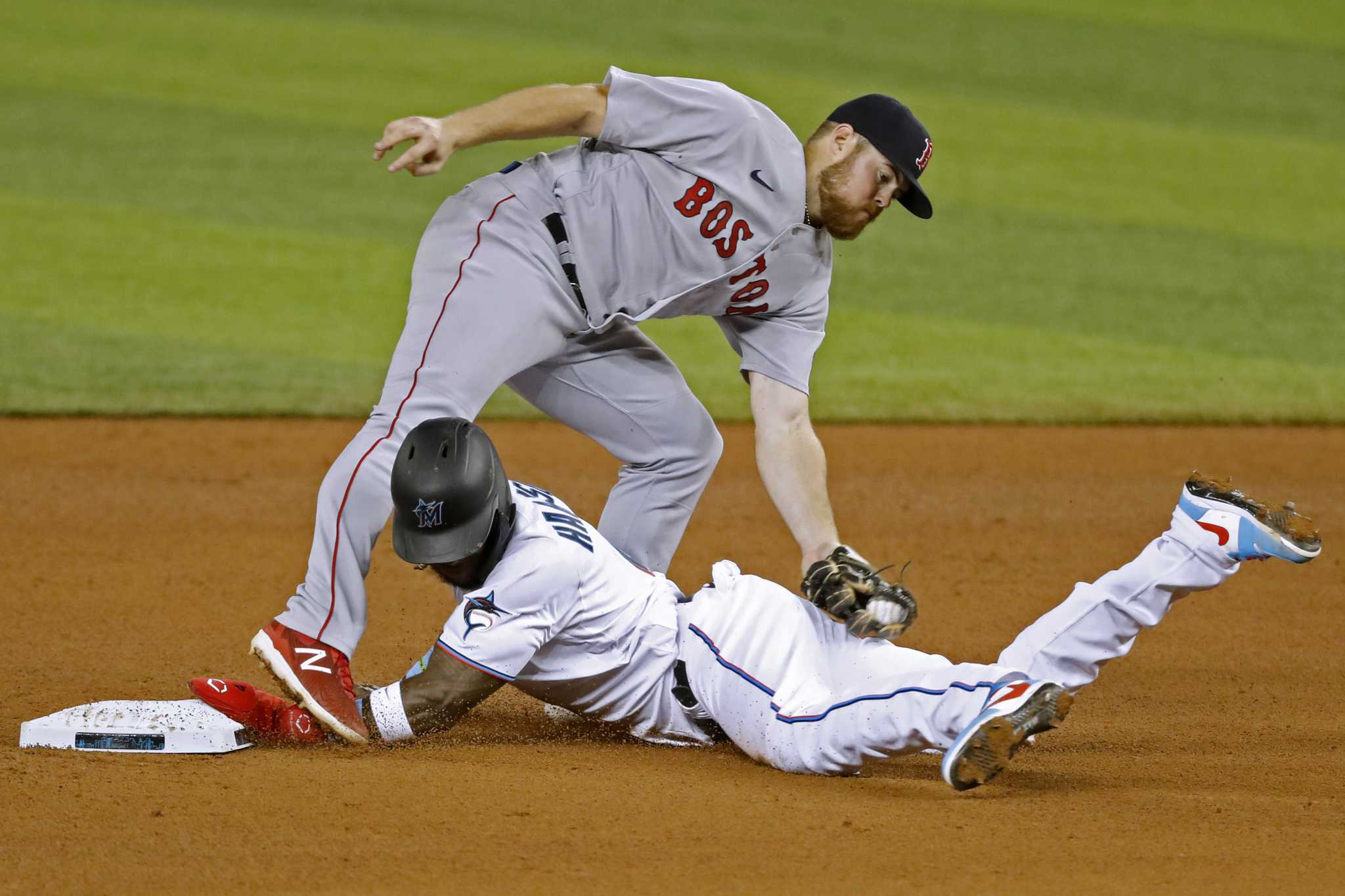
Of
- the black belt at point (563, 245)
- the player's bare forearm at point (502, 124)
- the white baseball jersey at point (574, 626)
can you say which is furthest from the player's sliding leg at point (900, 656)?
the player's bare forearm at point (502, 124)

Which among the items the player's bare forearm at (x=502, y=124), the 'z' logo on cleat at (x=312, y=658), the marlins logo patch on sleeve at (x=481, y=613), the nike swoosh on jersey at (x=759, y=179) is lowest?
the 'z' logo on cleat at (x=312, y=658)

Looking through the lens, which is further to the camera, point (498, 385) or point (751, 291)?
point (751, 291)

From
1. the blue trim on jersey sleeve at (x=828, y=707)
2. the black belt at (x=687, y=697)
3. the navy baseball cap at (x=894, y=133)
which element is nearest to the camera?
the blue trim on jersey sleeve at (x=828, y=707)

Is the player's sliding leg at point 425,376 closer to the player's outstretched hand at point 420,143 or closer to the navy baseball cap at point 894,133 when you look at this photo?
the player's outstretched hand at point 420,143

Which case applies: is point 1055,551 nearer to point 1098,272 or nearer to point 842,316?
point 842,316

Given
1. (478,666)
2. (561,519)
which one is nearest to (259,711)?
(478,666)

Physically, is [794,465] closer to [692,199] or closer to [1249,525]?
[692,199]

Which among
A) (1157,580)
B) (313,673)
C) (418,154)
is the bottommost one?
(313,673)
